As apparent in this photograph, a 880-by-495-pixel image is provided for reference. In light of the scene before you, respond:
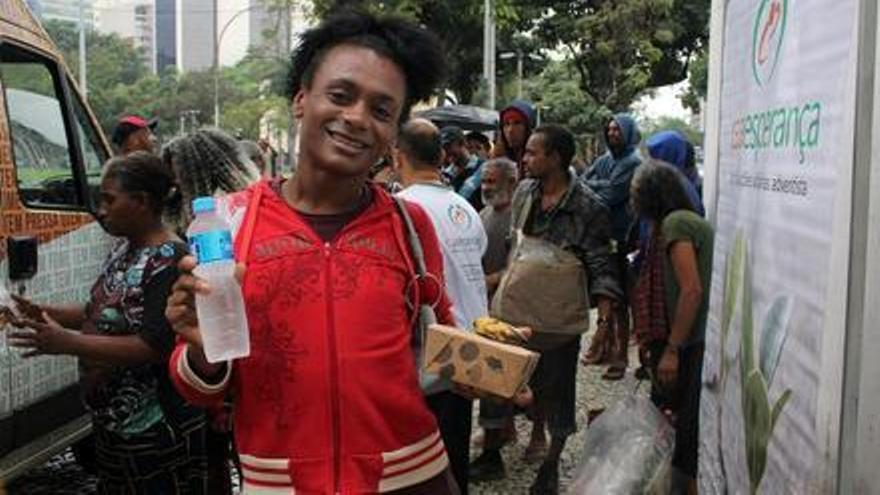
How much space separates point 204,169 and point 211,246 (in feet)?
7.84

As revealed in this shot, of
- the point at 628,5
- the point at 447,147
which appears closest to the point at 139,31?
the point at 628,5

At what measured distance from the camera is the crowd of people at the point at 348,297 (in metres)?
2.02

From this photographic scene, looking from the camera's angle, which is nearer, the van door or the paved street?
the van door

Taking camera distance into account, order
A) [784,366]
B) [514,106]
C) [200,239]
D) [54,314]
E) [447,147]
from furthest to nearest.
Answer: [447,147] → [514,106] → [54,314] → [784,366] → [200,239]

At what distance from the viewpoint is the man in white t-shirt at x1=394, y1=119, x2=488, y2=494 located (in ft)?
12.9

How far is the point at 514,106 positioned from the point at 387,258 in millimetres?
5092

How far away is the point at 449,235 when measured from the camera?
12.8 ft

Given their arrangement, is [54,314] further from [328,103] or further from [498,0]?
[498,0]

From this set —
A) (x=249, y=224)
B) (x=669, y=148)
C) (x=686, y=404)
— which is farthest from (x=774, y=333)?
(x=669, y=148)

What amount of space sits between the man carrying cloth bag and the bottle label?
3305 mm

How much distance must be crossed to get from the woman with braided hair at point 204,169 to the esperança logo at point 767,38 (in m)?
2.02

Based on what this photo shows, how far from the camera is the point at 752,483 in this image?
2.76m

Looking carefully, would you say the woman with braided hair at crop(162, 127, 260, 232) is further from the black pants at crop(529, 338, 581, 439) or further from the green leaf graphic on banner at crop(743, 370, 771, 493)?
the green leaf graphic on banner at crop(743, 370, 771, 493)

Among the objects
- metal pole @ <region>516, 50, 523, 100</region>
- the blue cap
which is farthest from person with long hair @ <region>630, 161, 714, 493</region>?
metal pole @ <region>516, 50, 523, 100</region>
